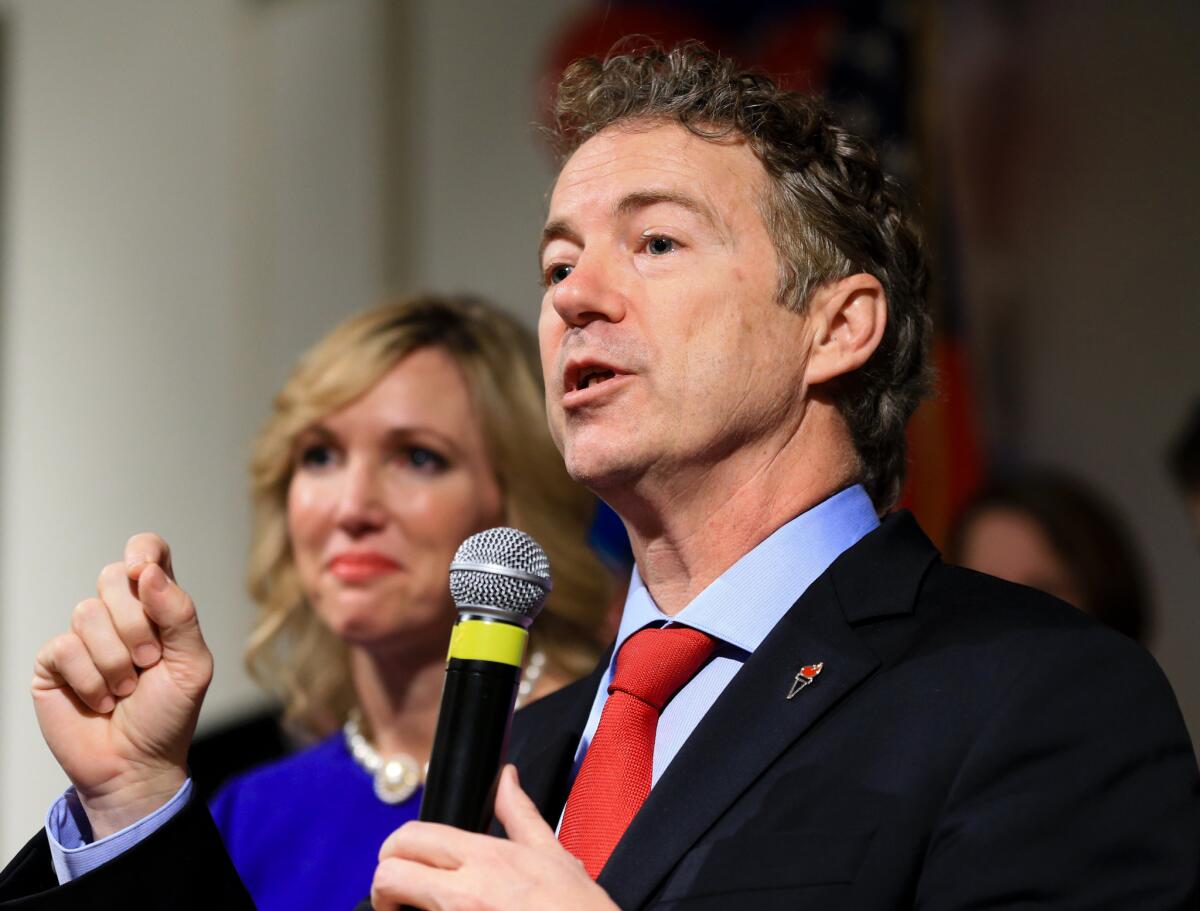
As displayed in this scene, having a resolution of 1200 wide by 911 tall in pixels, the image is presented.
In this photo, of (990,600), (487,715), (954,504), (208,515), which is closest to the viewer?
(487,715)

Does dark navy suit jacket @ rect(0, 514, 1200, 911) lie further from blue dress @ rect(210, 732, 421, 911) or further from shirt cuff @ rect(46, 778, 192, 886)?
blue dress @ rect(210, 732, 421, 911)

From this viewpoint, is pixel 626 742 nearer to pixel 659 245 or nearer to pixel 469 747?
pixel 469 747

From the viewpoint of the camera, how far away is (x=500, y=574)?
1340 mm

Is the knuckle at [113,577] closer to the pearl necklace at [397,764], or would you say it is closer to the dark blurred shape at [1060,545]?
the pearl necklace at [397,764]

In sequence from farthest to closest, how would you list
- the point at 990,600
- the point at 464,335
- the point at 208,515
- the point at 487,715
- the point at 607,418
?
1. the point at 208,515
2. the point at 464,335
3. the point at 607,418
4. the point at 990,600
5. the point at 487,715

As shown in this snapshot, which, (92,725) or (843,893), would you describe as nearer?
(843,893)

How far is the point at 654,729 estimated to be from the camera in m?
1.58

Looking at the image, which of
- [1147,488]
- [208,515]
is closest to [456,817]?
[1147,488]

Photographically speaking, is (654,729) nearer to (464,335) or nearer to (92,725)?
(92,725)

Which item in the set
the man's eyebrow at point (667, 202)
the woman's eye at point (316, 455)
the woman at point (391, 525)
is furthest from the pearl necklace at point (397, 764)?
the man's eyebrow at point (667, 202)

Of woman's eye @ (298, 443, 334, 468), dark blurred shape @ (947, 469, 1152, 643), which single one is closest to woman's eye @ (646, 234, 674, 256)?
woman's eye @ (298, 443, 334, 468)

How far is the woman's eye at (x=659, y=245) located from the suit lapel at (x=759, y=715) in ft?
1.34

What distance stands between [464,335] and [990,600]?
147 centimetres

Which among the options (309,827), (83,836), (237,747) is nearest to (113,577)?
(83,836)
